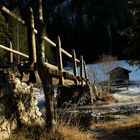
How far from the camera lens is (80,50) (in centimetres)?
10731

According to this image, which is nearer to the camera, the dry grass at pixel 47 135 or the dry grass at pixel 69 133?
the dry grass at pixel 47 135

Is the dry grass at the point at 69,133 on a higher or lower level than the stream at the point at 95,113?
lower

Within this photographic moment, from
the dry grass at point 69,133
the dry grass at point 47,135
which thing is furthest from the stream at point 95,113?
the dry grass at point 47,135

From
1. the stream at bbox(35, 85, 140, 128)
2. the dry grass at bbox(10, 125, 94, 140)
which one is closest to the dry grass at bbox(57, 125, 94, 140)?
the dry grass at bbox(10, 125, 94, 140)

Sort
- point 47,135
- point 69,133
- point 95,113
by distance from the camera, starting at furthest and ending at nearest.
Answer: point 95,113 < point 69,133 < point 47,135

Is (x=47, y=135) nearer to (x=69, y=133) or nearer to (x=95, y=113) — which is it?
(x=69, y=133)

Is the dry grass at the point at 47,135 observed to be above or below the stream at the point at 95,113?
below

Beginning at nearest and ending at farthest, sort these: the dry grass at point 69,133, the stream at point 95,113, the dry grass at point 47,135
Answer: the dry grass at point 47,135, the dry grass at point 69,133, the stream at point 95,113

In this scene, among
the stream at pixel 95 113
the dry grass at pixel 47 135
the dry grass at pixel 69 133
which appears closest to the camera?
the dry grass at pixel 47 135

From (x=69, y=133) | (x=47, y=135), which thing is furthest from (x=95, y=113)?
(x=47, y=135)

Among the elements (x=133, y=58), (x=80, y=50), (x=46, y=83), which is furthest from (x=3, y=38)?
(x=46, y=83)

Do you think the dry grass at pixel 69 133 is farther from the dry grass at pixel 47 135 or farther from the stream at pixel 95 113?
the stream at pixel 95 113

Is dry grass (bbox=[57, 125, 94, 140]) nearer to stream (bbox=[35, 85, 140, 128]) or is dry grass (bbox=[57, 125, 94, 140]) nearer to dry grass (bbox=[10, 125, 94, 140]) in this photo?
dry grass (bbox=[10, 125, 94, 140])

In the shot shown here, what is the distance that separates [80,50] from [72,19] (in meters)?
11.4
